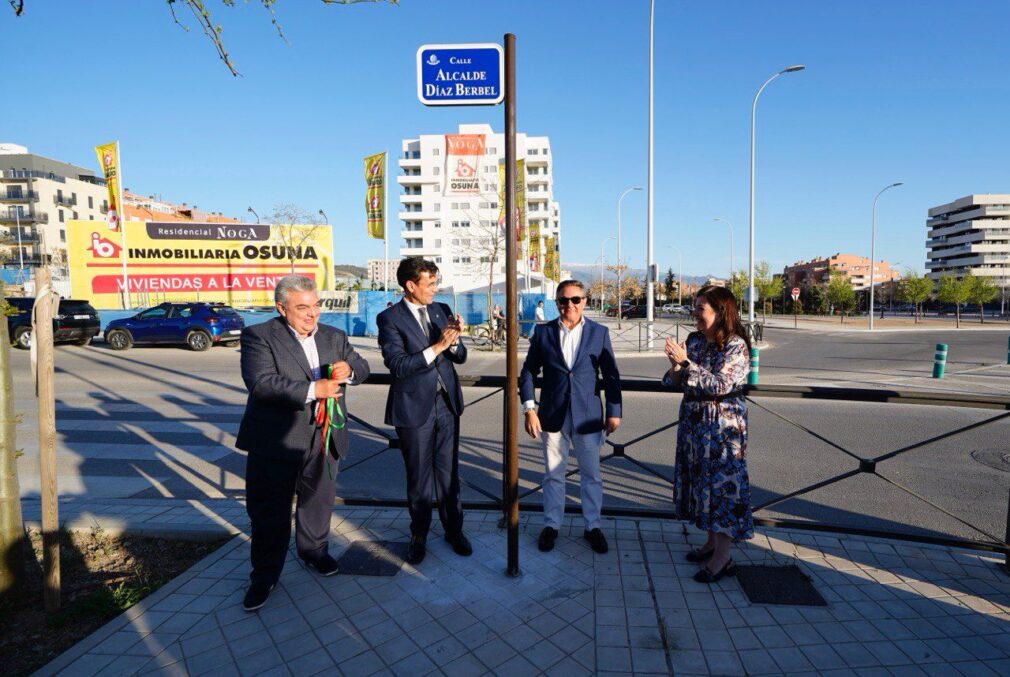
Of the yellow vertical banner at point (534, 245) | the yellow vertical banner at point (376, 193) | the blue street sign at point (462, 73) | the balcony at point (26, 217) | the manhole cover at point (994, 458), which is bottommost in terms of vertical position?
the manhole cover at point (994, 458)

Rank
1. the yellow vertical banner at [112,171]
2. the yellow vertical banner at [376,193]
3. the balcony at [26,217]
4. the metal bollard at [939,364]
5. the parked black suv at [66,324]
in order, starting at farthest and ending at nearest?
1. the balcony at [26,217]
2. the yellow vertical banner at [376,193]
3. the yellow vertical banner at [112,171]
4. the parked black suv at [66,324]
5. the metal bollard at [939,364]

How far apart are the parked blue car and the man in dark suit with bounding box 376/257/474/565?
1755 centimetres

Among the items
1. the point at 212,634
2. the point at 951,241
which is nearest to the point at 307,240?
the point at 212,634

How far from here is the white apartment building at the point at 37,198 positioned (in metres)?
70.9

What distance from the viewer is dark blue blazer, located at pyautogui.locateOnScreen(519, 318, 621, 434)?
142 inches

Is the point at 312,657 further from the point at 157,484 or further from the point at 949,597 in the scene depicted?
the point at 157,484

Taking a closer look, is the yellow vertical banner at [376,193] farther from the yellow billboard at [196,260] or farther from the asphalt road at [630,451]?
the asphalt road at [630,451]

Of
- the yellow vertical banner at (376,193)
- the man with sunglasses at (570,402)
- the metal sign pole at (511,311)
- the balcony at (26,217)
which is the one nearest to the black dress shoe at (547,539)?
the man with sunglasses at (570,402)

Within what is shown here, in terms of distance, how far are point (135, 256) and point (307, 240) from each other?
8.56m

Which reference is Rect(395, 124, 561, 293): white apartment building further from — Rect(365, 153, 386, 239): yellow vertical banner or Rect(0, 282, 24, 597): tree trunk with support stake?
Rect(0, 282, 24, 597): tree trunk with support stake

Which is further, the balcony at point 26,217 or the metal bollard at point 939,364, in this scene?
the balcony at point 26,217

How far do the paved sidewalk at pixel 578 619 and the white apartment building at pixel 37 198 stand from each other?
8372 cm

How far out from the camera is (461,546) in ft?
11.9

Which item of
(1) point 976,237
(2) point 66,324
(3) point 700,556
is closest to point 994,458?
(3) point 700,556
